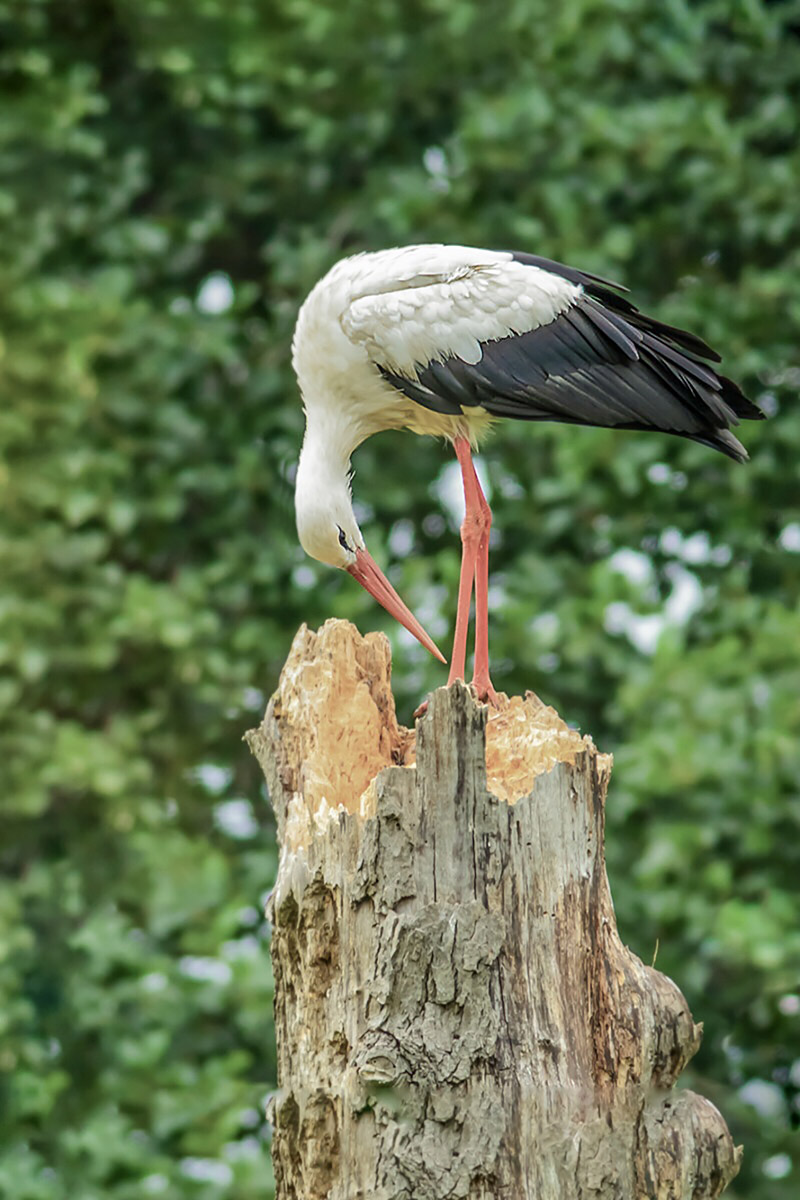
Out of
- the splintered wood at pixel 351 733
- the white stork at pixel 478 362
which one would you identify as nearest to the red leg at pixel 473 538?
the white stork at pixel 478 362

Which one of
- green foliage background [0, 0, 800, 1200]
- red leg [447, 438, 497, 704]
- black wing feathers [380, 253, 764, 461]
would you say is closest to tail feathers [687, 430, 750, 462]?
black wing feathers [380, 253, 764, 461]

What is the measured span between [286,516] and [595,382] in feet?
9.19

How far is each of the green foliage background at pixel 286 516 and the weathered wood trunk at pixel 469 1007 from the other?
262cm

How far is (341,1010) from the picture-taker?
2.84m

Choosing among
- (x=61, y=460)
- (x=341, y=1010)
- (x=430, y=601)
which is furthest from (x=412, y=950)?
(x=61, y=460)

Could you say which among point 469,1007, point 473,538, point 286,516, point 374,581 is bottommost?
point 469,1007

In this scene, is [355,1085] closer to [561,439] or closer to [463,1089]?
[463,1089]

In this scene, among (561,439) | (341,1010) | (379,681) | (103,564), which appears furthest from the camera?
(103,564)

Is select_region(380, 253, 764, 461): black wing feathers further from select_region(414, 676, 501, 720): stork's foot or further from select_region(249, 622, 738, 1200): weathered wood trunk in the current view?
select_region(249, 622, 738, 1200): weathered wood trunk

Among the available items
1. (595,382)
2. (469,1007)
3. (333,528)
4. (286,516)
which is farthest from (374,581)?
(286,516)

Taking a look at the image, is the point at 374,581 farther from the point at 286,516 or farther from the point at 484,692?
the point at 286,516

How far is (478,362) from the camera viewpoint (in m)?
4.05

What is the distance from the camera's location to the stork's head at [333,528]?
4.04m

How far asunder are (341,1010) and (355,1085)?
181 mm
